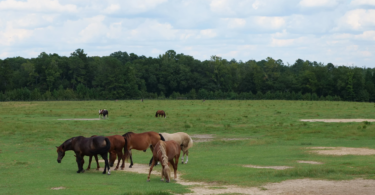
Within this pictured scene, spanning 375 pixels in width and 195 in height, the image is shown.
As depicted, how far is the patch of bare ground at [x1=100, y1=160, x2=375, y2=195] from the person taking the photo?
1098cm

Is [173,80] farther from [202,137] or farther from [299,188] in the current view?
[299,188]

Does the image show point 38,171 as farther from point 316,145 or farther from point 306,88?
point 306,88

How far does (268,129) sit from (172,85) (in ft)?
284

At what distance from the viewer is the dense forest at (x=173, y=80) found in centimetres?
10256

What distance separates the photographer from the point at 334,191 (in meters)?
11.0

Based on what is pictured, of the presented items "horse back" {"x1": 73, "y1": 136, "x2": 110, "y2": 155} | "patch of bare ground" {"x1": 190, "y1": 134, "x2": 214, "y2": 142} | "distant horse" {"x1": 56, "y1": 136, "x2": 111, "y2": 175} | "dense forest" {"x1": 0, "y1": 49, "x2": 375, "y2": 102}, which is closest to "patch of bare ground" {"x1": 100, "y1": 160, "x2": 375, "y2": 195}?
"distant horse" {"x1": 56, "y1": 136, "x2": 111, "y2": 175}

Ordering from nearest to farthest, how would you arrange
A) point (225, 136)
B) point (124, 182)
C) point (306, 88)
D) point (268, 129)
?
point (124, 182)
point (225, 136)
point (268, 129)
point (306, 88)

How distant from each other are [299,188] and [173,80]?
108 m

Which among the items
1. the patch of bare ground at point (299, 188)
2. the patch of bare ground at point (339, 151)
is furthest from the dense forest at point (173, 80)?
the patch of bare ground at point (299, 188)

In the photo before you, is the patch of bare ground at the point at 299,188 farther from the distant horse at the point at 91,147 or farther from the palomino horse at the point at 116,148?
the palomino horse at the point at 116,148

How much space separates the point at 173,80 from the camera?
4673 inches

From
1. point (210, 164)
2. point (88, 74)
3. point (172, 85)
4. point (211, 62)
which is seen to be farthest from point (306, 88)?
point (210, 164)

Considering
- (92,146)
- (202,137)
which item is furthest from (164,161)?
(202,137)

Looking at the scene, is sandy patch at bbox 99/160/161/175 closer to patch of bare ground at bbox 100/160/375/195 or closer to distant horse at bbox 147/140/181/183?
distant horse at bbox 147/140/181/183
